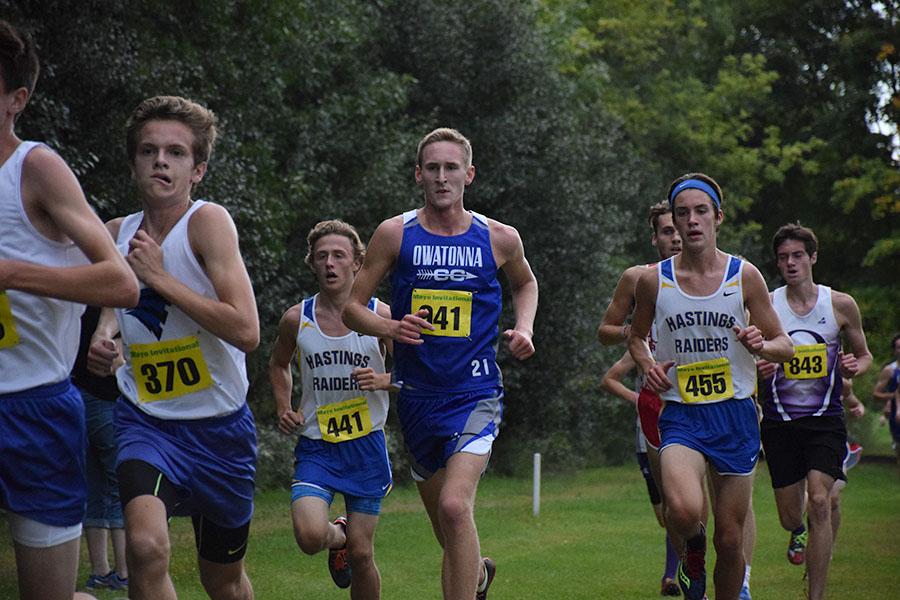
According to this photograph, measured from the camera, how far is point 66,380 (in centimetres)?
476

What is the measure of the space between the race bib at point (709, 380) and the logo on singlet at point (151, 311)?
350 cm

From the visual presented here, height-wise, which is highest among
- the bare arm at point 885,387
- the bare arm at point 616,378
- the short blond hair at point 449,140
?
the short blond hair at point 449,140

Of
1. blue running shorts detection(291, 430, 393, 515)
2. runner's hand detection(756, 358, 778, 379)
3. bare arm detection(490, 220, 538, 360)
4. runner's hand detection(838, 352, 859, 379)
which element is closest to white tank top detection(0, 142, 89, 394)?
bare arm detection(490, 220, 538, 360)

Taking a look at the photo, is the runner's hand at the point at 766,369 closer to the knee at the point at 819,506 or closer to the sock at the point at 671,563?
the knee at the point at 819,506

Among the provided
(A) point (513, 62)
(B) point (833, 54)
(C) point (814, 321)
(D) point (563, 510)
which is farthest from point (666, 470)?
(B) point (833, 54)

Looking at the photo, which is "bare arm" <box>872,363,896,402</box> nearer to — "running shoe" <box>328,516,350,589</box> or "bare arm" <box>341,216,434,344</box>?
"running shoe" <box>328,516,350,589</box>

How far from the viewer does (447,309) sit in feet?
24.2

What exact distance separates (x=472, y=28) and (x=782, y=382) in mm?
15915

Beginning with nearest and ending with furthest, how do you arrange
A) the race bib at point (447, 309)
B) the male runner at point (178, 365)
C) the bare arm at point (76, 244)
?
1. the bare arm at point (76, 244)
2. the male runner at point (178, 365)
3. the race bib at point (447, 309)

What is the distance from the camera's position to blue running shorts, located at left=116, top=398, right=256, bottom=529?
5.60 metres

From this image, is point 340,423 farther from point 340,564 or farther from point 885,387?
point 885,387

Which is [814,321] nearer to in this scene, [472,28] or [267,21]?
[267,21]

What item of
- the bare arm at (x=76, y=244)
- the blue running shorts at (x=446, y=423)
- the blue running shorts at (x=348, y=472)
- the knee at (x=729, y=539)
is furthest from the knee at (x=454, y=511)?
the bare arm at (x=76, y=244)

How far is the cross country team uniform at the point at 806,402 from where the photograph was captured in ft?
33.0
